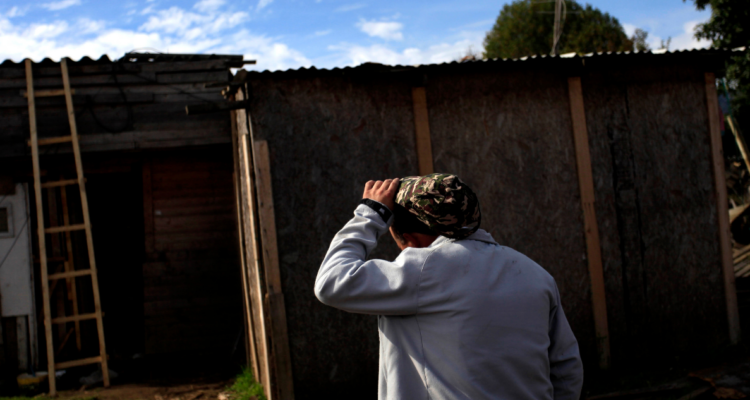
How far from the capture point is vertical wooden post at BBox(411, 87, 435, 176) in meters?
5.28

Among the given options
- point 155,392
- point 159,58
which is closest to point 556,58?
point 159,58

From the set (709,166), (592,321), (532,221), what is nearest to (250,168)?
(532,221)

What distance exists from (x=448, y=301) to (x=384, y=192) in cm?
44

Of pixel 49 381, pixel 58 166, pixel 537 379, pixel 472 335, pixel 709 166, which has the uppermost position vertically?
pixel 58 166

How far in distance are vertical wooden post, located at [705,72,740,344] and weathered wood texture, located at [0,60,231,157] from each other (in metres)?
6.09

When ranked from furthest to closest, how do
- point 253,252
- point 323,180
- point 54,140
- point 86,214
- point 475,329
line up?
point 54,140, point 86,214, point 253,252, point 323,180, point 475,329

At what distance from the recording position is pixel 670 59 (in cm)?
571

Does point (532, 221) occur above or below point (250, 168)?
below

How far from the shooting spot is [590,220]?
18.0ft

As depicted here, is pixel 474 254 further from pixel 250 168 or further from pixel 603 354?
pixel 603 354

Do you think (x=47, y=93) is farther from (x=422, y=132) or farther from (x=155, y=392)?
(x=422, y=132)

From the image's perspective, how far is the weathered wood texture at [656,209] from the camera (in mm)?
5598

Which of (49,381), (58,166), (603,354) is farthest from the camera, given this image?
(58,166)

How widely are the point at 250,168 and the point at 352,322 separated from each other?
1753 mm
